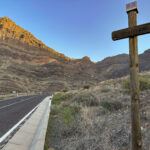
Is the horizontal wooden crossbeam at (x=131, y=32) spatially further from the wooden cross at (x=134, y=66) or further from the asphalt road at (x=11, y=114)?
the asphalt road at (x=11, y=114)

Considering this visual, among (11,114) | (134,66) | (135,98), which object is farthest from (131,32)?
(11,114)

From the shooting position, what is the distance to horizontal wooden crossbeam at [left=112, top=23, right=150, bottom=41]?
264 cm

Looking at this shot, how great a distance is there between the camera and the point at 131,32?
2.81 m

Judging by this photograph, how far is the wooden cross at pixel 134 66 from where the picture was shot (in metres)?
2.69

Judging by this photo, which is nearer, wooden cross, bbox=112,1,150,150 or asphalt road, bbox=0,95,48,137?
wooden cross, bbox=112,1,150,150

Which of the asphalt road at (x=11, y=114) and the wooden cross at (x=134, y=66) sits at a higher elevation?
the wooden cross at (x=134, y=66)

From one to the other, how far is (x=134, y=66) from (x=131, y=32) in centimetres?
70

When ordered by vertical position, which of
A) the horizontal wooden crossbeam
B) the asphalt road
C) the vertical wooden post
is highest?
the horizontal wooden crossbeam

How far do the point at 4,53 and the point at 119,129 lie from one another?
10941 centimetres

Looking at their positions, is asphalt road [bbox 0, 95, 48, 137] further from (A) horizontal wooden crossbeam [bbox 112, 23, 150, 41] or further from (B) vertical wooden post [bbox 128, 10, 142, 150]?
(A) horizontal wooden crossbeam [bbox 112, 23, 150, 41]

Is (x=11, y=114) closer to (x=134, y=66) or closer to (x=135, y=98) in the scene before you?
(x=135, y=98)

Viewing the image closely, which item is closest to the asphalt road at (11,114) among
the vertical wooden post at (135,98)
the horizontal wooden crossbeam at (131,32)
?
the vertical wooden post at (135,98)

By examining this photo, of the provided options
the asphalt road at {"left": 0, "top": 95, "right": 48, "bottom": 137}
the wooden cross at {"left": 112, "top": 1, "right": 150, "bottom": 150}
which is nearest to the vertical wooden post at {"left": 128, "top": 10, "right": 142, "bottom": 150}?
the wooden cross at {"left": 112, "top": 1, "right": 150, "bottom": 150}

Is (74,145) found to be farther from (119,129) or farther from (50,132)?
(50,132)
